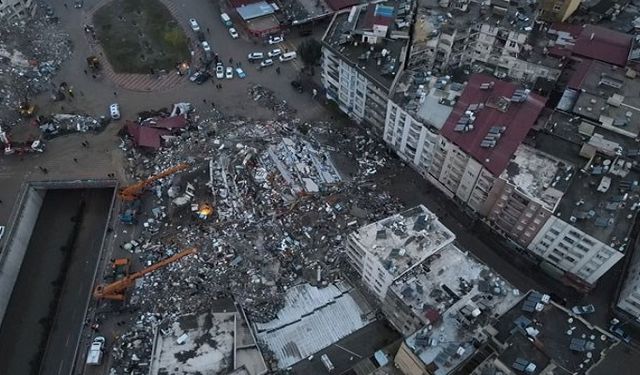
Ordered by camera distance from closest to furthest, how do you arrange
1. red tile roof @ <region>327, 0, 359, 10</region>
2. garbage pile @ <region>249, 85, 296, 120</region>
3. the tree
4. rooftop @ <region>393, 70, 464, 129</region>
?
rooftop @ <region>393, 70, 464, 129</region> → garbage pile @ <region>249, 85, 296, 120</region> → the tree → red tile roof @ <region>327, 0, 359, 10</region>

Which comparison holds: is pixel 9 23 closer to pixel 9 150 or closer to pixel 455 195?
pixel 9 150

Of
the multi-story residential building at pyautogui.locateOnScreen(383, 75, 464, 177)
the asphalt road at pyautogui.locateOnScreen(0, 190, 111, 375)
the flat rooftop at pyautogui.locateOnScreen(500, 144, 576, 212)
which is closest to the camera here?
the flat rooftop at pyautogui.locateOnScreen(500, 144, 576, 212)

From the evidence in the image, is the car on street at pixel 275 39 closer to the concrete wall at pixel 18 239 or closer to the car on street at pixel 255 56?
the car on street at pixel 255 56

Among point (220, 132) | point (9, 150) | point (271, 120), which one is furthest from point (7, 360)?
point (271, 120)

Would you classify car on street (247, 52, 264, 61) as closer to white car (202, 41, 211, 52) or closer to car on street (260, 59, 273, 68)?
car on street (260, 59, 273, 68)

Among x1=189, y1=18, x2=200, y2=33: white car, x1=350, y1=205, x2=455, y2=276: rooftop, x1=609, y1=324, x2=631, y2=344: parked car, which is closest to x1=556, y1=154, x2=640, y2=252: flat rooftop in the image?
x1=609, y1=324, x2=631, y2=344: parked car
